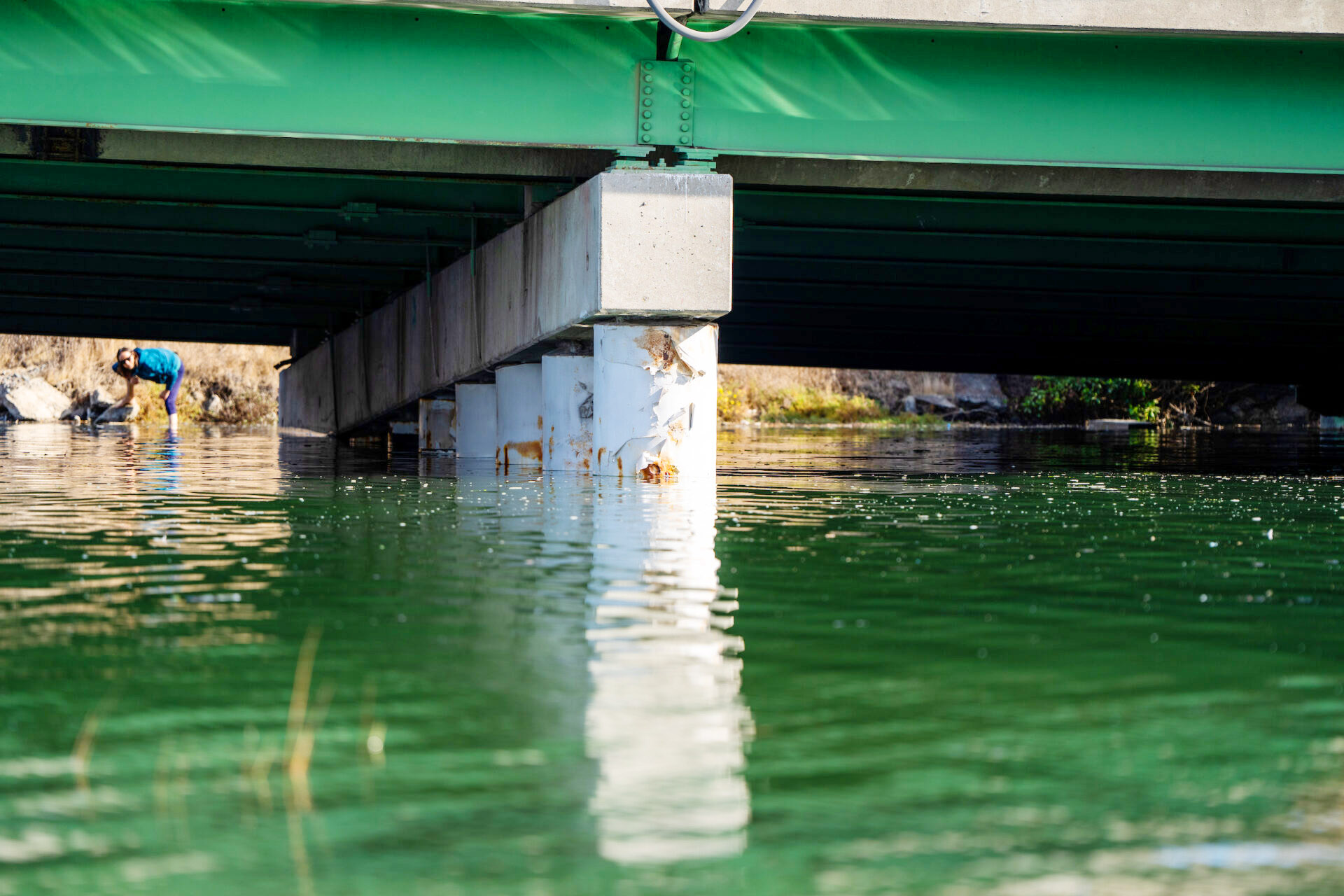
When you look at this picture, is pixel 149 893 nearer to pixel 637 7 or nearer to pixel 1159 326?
pixel 637 7

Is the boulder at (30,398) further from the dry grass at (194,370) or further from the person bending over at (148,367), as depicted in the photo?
the person bending over at (148,367)

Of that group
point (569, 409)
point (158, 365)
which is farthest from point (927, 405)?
point (569, 409)

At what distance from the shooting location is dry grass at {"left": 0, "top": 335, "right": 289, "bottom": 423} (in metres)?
55.2

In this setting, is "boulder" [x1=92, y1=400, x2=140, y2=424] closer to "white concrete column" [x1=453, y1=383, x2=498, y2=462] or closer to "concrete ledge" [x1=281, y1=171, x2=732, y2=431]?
"concrete ledge" [x1=281, y1=171, x2=732, y2=431]

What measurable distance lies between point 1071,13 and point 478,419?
37.2 feet

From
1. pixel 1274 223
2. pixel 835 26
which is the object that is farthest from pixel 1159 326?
pixel 835 26

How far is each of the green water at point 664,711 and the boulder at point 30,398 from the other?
46103 millimetres

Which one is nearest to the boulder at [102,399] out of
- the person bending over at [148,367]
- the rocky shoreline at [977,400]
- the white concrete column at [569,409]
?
the rocky shoreline at [977,400]

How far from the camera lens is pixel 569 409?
17250mm

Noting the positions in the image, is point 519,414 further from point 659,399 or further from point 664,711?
point 664,711

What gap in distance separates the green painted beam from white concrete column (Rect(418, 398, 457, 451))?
41.3 feet

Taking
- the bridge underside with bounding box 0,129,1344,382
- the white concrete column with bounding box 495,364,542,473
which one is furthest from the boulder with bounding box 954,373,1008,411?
the white concrete column with bounding box 495,364,542,473

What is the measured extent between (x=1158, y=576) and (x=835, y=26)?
27.9 ft

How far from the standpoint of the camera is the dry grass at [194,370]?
55250 millimetres
